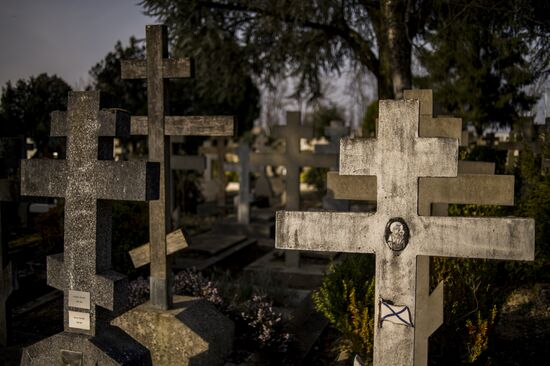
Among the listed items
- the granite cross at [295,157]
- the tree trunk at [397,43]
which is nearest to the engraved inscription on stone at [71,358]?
the granite cross at [295,157]

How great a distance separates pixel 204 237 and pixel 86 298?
7862 mm

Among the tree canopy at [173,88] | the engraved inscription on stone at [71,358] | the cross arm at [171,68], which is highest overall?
the tree canopy at [173,88]

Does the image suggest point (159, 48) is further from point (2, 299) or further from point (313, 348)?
point (313, 348)

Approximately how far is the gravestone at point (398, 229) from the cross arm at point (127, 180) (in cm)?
78

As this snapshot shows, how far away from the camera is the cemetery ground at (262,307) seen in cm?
440

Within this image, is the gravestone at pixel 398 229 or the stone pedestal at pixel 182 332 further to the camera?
the stone pedestal at pixel 182 332

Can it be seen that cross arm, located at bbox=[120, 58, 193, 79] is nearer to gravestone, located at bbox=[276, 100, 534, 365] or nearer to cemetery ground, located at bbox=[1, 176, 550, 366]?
cemetery ground, located at bbox=[1, 176, 550, 366]

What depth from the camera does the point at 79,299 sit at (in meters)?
3.34

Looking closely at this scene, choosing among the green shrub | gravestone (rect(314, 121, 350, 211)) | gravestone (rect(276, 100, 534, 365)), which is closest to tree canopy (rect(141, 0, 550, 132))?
gravestone (rect(314, 121, 350, 211))

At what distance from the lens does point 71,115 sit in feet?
10.7

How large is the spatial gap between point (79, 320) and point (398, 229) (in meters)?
2.00

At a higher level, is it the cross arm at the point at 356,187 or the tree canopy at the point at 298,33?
the tree canopy at the point at 298,33

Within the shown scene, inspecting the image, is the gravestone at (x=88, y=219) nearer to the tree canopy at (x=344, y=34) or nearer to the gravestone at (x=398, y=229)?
the gravestone at (x=398, y=229)

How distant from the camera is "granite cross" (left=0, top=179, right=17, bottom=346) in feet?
16.8
